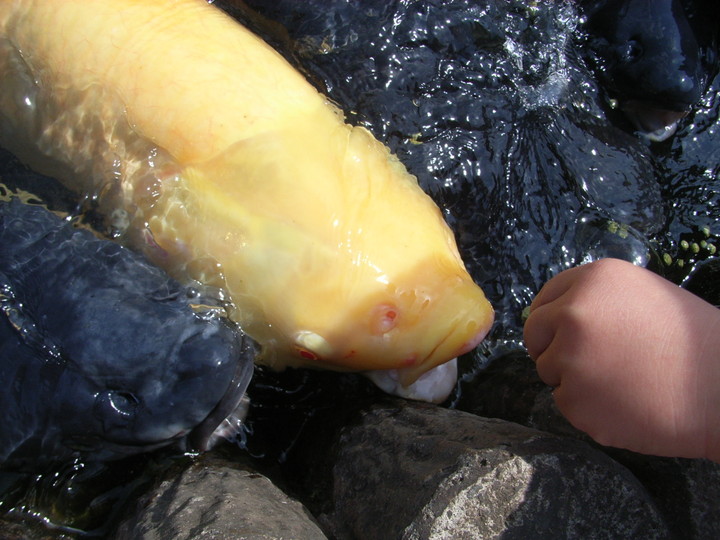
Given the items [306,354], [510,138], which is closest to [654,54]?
[510,138]

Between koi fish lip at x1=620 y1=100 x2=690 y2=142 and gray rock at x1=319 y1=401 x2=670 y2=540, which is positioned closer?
gray rock at x1=319 y1=401 x2=670 y2=540

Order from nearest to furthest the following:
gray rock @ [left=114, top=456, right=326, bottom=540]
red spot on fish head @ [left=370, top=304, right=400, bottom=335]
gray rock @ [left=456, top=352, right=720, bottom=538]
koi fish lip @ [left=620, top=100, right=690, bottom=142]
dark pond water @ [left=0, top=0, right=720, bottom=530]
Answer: gray rock @ [left=114, top=456, right=326, bottom=540] → gray rock @ [left=456, top=352, right=720, bottom=538] → red spot on fish head @ [left=370, top=304, right=400, bottom=335] → dark pond water @ [left=0, top=0, right=720, bottom=530] → koi fish lip @ [left=620, top=100, right=690, bottom=142]

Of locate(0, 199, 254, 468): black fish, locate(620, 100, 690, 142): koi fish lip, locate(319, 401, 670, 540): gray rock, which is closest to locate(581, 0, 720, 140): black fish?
locate(620, 100, 690, 142): koi fish lip

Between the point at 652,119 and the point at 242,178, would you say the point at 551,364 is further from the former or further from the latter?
the point at 652,119

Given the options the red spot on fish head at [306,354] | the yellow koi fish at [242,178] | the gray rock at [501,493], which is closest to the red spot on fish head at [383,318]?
the yellow koi fish at [242,178]

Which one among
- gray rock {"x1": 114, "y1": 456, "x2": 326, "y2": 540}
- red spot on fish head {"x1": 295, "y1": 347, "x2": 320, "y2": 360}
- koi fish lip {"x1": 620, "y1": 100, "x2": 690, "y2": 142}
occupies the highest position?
koi fish lip {"x1": 620, "y1": 100, "x2": 690, "y2": 142}

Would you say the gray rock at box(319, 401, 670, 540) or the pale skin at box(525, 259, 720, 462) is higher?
the pale skin at box(525, 259, 720, 462)

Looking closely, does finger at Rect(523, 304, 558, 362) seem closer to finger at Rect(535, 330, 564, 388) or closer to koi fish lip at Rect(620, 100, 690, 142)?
finger at Rect(535, 330, 564, 388)
